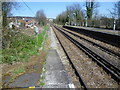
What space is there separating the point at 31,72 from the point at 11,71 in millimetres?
995

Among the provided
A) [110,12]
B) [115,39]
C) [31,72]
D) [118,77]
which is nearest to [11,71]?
[31,72]

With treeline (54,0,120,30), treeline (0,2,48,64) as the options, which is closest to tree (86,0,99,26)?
treeline (54,0,120,30)

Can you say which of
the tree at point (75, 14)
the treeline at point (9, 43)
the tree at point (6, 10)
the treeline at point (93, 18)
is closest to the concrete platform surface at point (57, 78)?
the treeline at point (9, 43)

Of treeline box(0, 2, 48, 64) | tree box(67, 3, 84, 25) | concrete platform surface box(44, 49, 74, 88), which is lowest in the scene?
concrete platform surface box(44, 49, 74, 88)

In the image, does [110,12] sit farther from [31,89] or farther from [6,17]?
[31,89]

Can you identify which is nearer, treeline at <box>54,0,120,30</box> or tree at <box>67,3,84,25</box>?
treeline at <box>54,0,120,30</box>

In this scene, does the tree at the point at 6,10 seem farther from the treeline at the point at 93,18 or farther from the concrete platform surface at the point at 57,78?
the treeline at the point at 93,18

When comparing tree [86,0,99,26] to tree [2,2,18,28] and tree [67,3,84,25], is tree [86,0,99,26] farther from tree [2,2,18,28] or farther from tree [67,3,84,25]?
tree [2,2,18,28]

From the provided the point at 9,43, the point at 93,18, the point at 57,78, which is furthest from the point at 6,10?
the point at 93,18

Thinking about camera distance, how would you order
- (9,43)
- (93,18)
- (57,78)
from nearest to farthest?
(57,78), (9,43), (93,18)

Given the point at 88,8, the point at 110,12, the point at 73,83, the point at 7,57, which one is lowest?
the point at 73,83

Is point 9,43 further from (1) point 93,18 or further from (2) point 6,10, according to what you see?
(1) point 93,18

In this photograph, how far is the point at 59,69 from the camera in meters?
7.05

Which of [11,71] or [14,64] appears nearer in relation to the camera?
[11,71]
